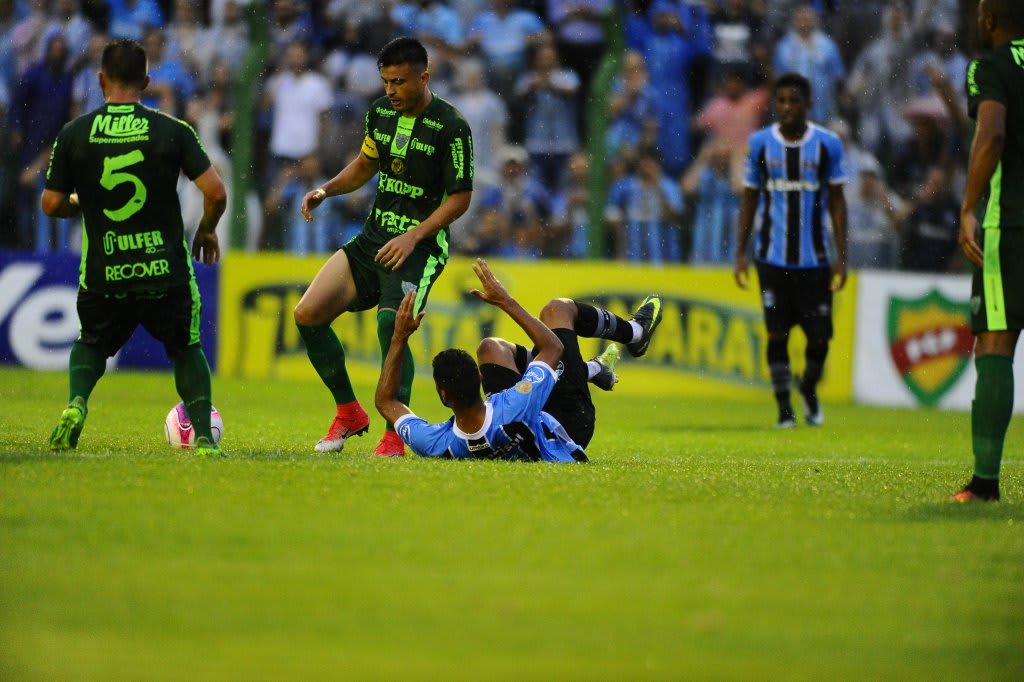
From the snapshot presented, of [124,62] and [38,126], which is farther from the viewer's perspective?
[38,126]

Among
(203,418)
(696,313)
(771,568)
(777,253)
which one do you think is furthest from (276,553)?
(696,313)

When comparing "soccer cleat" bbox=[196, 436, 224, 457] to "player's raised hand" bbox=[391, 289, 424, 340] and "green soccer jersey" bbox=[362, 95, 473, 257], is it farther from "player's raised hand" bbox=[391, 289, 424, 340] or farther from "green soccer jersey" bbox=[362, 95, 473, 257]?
"green soccer jersey" bbox=[362, 95, 473, 257]

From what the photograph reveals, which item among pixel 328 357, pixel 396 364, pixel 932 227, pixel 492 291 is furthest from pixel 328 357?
pixel 932 227

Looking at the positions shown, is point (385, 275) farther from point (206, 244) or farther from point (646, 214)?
point (646, 214)

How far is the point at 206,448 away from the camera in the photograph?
7902 millimetres

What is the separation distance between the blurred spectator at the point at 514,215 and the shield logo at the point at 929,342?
3561mm

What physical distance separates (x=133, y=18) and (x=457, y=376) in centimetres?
1123

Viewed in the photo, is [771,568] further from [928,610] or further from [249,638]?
[249,638]

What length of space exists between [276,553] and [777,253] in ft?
26.8

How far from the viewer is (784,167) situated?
41.4 feet

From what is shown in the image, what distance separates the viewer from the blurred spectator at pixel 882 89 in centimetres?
1647

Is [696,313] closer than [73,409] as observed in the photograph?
No

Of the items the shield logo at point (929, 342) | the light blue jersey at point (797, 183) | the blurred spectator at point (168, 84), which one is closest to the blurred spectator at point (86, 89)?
the blurred spectator at point (168, 84)

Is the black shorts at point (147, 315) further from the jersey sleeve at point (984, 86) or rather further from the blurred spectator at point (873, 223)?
the blurred spectator at point (873, 223)
